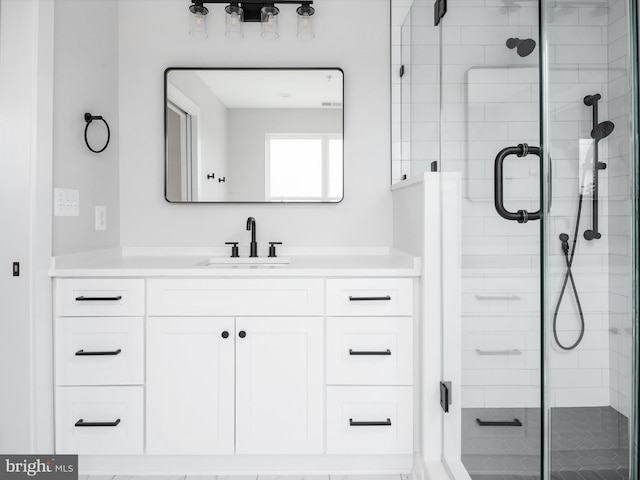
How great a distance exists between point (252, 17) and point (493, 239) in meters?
1.80

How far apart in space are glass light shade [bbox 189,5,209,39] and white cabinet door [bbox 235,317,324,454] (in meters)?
1.54

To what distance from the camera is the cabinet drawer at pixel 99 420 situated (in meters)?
1.86

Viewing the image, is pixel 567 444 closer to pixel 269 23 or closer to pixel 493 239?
pixel 493 239

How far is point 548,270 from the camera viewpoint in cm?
98

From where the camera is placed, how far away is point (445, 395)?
1733 millimetres

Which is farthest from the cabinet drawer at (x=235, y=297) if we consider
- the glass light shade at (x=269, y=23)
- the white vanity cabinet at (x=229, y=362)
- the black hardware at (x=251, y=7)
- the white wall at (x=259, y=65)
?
the black hardware at (x=251, y=7)

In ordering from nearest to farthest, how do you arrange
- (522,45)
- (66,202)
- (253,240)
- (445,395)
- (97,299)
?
(522,45)
(445,395)
(97,299)
(66,202)
(253,240)

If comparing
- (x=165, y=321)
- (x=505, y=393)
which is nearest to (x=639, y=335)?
(x=505, y=393)

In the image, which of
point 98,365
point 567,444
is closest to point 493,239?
point 567,444

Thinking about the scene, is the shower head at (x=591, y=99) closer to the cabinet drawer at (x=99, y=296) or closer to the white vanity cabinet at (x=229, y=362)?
the white vanity cabinet at (x=229, y=362)

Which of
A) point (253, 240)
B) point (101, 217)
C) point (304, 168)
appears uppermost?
point (304, 168)

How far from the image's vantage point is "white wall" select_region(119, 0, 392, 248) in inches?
96.0

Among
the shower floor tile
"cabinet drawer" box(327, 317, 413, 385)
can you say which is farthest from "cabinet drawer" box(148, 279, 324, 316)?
the shower floor tile

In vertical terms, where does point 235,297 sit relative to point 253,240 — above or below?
below
